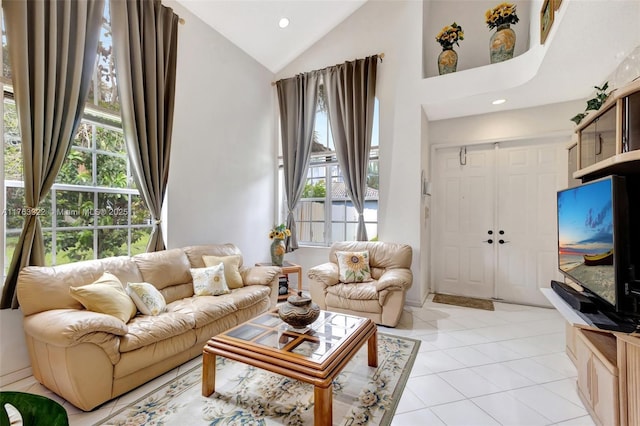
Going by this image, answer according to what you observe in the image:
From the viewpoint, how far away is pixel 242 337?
1940 millimetres

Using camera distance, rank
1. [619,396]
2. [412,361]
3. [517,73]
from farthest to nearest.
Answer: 1. [517,73]
2. [412,361]
3. [619,396]

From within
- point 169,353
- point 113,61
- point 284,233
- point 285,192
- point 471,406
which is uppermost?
point 113,61

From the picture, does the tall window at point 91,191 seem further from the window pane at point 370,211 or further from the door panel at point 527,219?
the door panel at point 527,219

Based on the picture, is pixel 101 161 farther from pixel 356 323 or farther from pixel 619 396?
pixel 619 396

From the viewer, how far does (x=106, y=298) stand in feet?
6.79

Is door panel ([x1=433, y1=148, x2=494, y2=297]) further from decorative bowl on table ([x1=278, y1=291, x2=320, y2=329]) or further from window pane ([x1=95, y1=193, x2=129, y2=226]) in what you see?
window pane ([x1=95, y1=193, x2=129, y2=226])

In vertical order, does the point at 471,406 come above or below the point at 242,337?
below

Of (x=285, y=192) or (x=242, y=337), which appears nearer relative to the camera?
(x=242, y=337)

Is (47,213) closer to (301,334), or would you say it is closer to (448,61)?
(301,334)

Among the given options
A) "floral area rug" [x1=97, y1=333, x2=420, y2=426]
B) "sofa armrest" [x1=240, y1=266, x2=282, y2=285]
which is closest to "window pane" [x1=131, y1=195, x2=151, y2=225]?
"sofa armrest" [x1=240, y1=266, x2=282, y2=285]

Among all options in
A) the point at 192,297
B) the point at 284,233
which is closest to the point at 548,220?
the point at 284,233

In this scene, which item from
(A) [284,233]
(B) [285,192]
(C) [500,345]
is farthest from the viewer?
(B) [285,192]

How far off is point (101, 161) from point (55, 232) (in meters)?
0.77

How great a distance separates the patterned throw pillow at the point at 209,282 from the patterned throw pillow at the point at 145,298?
1.58 ft
